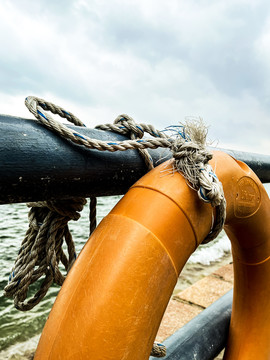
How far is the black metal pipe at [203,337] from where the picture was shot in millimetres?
1240

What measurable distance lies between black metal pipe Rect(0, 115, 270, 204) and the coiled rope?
0.11ft

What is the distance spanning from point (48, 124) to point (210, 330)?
47.8 inches

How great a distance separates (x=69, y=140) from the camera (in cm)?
68

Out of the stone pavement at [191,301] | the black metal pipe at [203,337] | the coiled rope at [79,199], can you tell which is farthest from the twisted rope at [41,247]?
the stone pavement at [191,301]

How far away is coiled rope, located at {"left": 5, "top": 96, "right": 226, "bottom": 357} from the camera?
0.71 m

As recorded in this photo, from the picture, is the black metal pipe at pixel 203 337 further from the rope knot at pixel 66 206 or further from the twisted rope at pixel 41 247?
the rope knot at pixel 66 206

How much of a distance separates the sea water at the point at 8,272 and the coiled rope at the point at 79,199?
5.42 ft

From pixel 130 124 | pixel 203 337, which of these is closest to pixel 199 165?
pixel 130 124

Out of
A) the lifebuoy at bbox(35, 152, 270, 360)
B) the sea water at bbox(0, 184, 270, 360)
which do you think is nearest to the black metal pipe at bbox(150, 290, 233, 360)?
the lifebuoy at bbox(35, 152, 270, 360)

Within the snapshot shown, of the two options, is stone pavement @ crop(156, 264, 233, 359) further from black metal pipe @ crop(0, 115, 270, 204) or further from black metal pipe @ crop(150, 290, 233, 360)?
black metal pipe @ crop(0, 115, 270, 204)

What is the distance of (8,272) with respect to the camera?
12.5ft

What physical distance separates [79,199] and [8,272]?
135 inches

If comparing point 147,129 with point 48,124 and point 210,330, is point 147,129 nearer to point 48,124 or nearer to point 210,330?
point 48,124

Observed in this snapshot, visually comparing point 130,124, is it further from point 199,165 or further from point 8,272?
point 8,272
